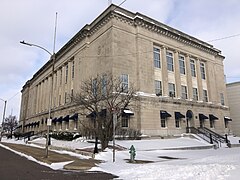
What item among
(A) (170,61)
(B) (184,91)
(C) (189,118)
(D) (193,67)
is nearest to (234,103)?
(D) (193,67)

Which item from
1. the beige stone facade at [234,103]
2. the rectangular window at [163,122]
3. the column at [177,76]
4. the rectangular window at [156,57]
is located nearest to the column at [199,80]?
the column at [177,76]

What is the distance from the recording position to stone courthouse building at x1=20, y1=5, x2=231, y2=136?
30000 mm

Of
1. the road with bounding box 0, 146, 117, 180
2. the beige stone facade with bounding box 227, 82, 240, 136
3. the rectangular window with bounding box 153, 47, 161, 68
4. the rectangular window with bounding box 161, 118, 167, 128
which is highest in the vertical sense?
the rectangular window with bounding box 153, 47, 161, 68

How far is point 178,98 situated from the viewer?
3444cm

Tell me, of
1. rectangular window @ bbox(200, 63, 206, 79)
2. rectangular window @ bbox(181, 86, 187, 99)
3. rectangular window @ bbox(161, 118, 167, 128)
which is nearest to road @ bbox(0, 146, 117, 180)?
rectangular window @ bbox(161, 118, 167, 128)

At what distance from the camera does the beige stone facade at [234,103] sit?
4764cm

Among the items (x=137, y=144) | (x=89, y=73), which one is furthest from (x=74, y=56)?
(x=137, y=144)

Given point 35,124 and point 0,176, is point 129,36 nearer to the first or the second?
point 0,176

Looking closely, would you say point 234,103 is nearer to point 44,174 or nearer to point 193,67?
point 193,67

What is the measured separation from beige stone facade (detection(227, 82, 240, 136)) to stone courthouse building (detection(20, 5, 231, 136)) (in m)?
5.85

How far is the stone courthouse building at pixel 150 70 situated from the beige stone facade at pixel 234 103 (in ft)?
19.2

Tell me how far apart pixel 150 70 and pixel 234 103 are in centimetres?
2670

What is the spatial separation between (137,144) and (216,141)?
1216 cm

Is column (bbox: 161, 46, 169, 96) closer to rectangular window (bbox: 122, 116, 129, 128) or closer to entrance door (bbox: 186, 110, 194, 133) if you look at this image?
entrance door (bbox: 186, 110, 194, 133)
